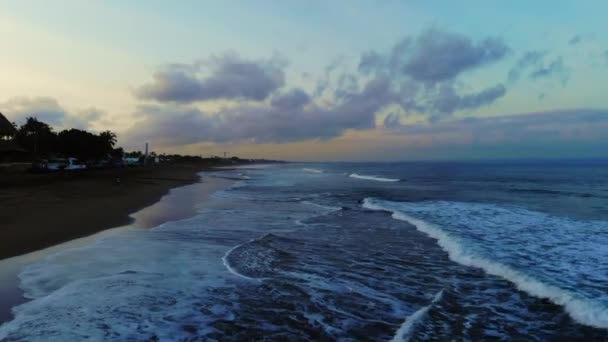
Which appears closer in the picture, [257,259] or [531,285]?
[531,285]

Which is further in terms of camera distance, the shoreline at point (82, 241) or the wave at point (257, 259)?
the wave at point (257, 259)

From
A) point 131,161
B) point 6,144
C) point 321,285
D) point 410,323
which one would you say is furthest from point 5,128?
point 410,323

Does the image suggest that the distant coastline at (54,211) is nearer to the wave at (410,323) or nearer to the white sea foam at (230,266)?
the white sea foam at (230,266)

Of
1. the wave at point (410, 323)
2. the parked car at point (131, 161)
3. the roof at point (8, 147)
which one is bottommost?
the wave at point (410, 323)

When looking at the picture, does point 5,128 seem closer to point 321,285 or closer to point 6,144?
point 6,144

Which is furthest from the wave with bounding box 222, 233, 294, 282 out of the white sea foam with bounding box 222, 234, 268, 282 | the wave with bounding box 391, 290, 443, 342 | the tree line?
the tree line

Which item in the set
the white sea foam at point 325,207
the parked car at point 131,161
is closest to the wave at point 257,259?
the white sea foam at point 325,207

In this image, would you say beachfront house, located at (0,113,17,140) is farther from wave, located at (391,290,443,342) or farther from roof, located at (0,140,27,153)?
wave, located at (391,290,443,342)
